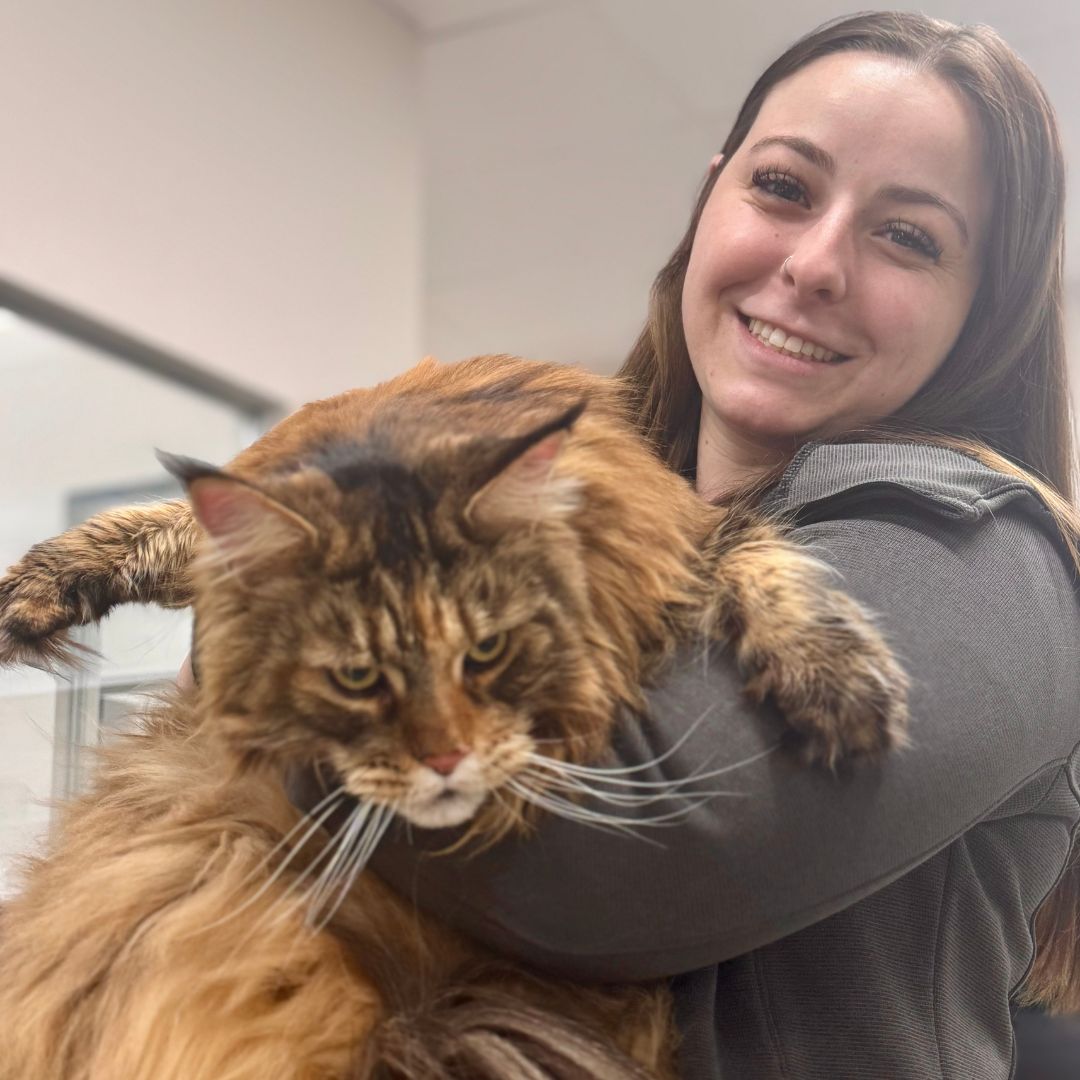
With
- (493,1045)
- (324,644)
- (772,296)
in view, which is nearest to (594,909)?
(493,1045)

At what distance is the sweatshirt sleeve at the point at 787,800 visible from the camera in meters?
0.94

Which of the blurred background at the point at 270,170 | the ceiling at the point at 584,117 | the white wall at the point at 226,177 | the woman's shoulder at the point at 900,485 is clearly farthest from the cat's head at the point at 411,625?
the ceiling at the point at 584,117

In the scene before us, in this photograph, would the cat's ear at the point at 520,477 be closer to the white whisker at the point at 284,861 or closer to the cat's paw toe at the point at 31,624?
the white whisker at the point at 284,861

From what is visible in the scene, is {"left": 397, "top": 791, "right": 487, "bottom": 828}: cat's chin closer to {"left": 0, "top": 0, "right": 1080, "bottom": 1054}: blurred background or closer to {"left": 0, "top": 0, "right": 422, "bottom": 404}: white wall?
{"left": 0, "top": 0, "right": 1080, "bottom": 1054}: blurred background

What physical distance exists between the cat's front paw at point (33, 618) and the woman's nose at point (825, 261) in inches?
37.4

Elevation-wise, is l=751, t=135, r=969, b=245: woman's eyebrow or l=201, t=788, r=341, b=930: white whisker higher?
l=751, t=135, r=969, b=245: woman's eyebrow

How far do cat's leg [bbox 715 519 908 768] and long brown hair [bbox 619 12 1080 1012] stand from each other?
1.33 feet

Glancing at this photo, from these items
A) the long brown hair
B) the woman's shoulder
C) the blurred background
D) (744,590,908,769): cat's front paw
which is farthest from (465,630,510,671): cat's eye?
the blurred background

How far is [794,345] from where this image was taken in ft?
4.97

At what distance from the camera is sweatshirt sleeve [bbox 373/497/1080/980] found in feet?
3.09

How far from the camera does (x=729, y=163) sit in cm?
165

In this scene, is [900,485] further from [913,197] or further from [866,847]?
[913,197]

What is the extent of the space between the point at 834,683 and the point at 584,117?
A: 11.0 ft

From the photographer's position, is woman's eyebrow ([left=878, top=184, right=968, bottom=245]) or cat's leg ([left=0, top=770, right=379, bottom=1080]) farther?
woman's eyebrow ([left=878, top=184, right=968, bottom=245])
